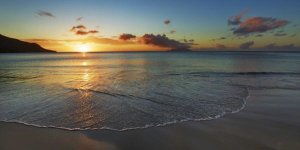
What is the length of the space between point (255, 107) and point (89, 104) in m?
6.98

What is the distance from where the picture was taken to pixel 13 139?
6.44 meters

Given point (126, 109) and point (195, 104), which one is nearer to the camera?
point (126, 109)

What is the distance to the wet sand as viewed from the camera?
5910 mm

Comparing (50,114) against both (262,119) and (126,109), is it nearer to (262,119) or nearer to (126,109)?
(126,109)

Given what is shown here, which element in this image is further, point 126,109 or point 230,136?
point 126,109

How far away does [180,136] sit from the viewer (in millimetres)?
6652

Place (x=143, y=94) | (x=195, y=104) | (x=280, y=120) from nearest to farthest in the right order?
1. (x=280, y=120)
2. (x=195, y=104)
3. (x=143, y=94)

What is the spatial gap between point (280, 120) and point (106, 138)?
5.68 meters

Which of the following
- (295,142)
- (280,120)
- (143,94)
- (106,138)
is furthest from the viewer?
(143,94)

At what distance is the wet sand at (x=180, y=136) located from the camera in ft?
19.4

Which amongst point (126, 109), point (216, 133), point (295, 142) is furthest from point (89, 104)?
point (295, 142)

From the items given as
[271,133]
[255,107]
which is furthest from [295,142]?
[255,107]

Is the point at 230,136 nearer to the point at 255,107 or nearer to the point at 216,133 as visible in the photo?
the point at 216,133

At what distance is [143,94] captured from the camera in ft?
43.5
